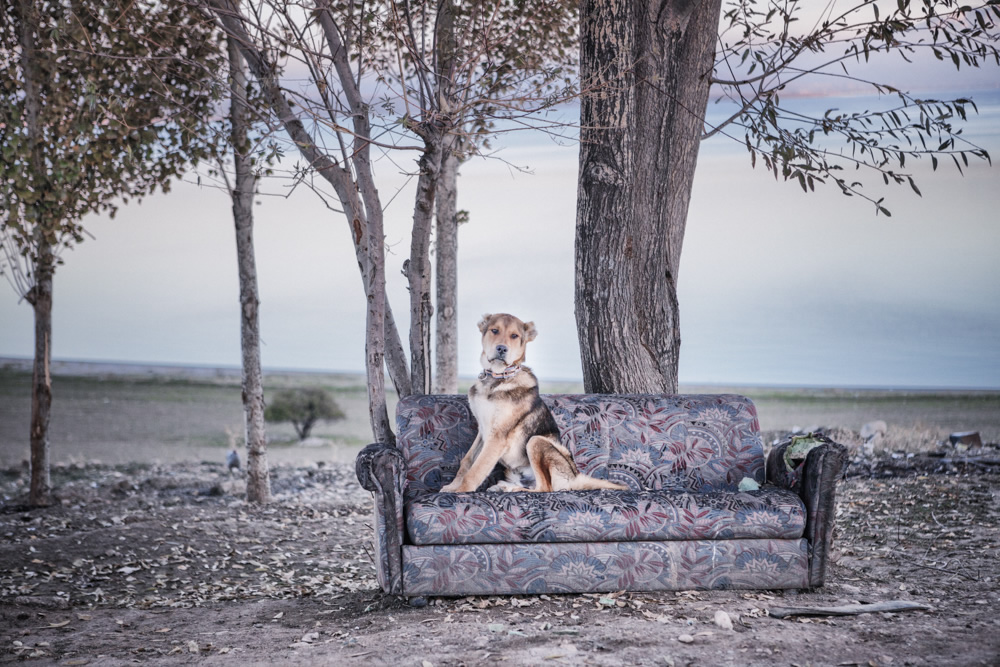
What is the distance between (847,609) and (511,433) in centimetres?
198

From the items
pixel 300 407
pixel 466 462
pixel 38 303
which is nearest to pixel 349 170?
pixel 466 462

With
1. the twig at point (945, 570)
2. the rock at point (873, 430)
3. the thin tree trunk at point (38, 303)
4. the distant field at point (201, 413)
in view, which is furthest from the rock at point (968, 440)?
the thin tree trunk at point (38, 303)

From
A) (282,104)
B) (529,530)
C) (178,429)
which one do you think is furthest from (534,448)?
(178,429)

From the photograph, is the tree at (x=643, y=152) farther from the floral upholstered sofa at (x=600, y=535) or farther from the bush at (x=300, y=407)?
the bush at (x=300, y=407)

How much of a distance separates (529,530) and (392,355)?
1954 mm

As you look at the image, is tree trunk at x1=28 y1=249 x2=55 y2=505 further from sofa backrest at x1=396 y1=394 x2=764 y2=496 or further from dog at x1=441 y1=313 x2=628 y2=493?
dog at x1=441 y1=313 x2=628 y2=493

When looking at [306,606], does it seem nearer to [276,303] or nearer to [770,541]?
[770,541]

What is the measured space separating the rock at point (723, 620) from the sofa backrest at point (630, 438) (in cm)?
102

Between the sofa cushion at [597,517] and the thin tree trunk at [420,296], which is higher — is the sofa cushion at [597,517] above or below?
below

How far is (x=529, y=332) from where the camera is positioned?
501 cm

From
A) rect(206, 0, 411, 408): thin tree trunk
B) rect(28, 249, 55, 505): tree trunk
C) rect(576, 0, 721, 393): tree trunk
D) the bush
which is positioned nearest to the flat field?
rect(28, 249, 55, 505): tree trunk

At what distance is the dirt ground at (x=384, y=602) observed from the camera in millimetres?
3729

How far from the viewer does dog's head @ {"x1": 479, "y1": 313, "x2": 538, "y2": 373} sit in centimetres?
482

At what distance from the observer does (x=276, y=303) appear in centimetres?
1603
